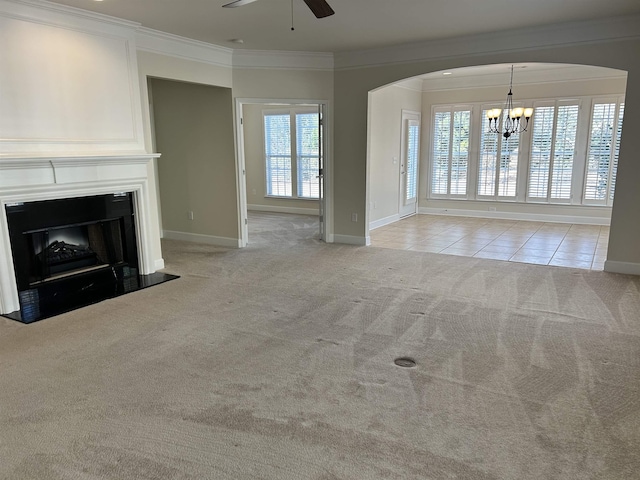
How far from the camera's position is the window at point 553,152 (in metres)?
8.24

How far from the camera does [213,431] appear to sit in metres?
2.36

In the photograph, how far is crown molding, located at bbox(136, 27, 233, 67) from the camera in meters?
5.17

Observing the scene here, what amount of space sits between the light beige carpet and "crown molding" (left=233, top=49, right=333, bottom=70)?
133 inches

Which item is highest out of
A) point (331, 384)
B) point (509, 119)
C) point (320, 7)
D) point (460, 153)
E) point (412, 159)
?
point (320, 7)

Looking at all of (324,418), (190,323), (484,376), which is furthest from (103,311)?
(484,376)

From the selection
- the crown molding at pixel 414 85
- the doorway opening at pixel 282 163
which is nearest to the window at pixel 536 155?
the crown molding at pixel 414 85

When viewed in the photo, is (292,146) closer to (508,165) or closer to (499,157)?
(499,157)

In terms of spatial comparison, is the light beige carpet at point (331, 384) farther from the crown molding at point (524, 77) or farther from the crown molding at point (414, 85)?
the crown molding at point (414, 85)

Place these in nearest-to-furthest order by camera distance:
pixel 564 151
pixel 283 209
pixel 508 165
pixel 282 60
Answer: pixel 282 60 < pixel 564 151 < pixel 508 165 < pixel 283 209

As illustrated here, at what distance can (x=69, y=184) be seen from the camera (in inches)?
175

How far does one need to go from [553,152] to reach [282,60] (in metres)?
5.34

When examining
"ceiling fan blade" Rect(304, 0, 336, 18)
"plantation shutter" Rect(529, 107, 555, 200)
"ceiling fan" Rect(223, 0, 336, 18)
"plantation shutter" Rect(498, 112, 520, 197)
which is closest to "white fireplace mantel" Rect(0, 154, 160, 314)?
"ceiling fan" Rect(223, 0, 336, 18)

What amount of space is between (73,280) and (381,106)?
5.55m

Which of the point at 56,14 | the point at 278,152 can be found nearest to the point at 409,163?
the point at 278,152
